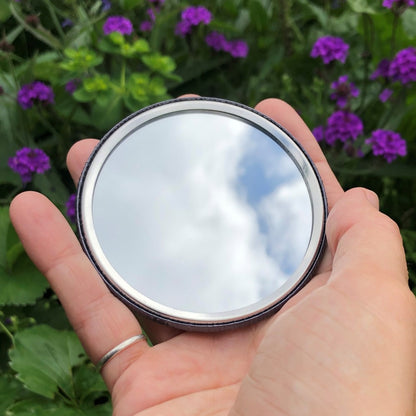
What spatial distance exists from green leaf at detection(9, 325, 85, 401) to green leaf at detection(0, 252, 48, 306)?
0.15 metres

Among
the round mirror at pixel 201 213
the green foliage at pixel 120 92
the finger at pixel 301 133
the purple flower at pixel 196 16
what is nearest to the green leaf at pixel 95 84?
the green foliage at pixel 120 92

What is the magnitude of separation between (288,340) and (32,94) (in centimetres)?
128

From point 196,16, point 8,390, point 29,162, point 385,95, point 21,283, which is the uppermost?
point 196,16

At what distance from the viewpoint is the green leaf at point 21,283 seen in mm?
1699

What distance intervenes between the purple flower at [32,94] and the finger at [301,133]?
755mm

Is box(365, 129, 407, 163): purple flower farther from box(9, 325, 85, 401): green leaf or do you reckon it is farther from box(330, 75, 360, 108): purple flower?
box(9, 325, 85, 401): green leaf

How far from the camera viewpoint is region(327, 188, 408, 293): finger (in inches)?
46.5

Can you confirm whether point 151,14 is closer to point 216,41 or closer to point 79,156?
point 216,41

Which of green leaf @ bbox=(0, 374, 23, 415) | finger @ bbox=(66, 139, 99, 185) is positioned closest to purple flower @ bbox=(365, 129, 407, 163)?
finger @ bbox=(66, 139, 99, 185)

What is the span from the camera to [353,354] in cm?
112

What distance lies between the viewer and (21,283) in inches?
69.3

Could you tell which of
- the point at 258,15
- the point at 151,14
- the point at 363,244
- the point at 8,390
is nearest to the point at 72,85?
the point at 151,14

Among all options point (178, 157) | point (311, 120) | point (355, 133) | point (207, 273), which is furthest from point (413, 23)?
point (207, 273)

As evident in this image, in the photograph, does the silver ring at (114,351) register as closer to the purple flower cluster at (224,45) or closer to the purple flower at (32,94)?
the purple flower at (32,94)
